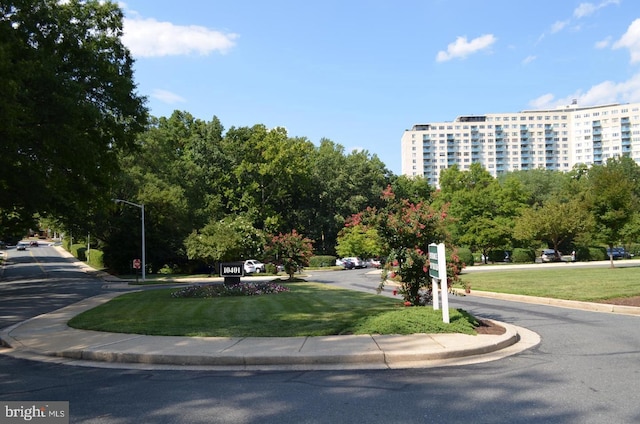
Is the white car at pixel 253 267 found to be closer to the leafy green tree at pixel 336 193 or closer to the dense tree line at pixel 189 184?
the dense tree line at pixel 189 184

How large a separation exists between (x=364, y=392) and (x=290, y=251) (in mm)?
24980

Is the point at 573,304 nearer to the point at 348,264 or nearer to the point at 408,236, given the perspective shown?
the point at 408,236

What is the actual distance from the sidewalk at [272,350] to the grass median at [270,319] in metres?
0.49

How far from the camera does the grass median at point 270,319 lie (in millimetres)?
10210

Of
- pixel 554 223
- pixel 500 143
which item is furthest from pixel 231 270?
pixel 500 143

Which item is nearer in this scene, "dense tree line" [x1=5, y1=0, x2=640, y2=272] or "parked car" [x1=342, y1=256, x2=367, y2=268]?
"dense tree line" [x1=5, y1=0, x2=640, y2=272]

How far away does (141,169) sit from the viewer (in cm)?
5303

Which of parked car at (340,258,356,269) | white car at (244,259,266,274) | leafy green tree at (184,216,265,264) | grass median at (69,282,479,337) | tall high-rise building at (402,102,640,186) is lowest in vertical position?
parked car at (340,258,356,269)

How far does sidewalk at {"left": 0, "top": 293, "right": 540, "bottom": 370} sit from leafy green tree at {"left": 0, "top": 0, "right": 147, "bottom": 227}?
7690 millimetres

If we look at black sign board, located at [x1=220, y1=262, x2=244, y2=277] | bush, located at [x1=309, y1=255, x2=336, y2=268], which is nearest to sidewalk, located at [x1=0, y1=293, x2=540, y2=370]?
black sign board, located at [x1=220, y1=262, x2=244, y2=277]

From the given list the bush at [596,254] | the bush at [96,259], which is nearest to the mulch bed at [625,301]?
the bush at [596,254]

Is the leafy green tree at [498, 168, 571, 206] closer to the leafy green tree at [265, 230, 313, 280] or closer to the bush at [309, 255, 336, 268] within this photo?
the bush at [309, 255, 336, 268]

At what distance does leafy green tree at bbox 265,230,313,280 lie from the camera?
3095 centimetres
